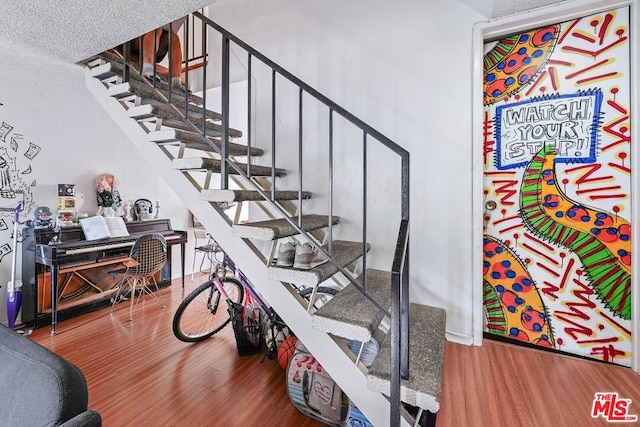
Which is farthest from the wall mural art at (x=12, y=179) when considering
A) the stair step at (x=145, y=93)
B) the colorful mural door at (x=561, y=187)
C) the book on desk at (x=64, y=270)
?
the colorful mural door at (x=561, y=187)

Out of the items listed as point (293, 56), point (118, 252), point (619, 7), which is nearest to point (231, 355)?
point (118, 252)

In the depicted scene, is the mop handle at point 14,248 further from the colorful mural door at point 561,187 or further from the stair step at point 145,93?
the colorful mural door at point 561,187

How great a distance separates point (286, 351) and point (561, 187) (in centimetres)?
230

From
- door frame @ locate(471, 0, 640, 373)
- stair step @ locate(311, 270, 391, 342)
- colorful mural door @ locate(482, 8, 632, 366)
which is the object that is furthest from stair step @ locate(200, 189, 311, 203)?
colorful mural door @ locate(482, 8, 632, 366)

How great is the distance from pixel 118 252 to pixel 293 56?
2803 mm

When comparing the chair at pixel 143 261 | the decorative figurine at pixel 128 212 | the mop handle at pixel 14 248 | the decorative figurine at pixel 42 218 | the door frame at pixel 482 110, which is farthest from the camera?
the decorative figurine at pixel 128 212

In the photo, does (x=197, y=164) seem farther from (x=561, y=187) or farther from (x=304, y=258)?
(x=561, y=187)

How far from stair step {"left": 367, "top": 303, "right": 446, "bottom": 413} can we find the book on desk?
9.71 ft

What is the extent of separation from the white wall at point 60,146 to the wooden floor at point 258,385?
1.49 meters

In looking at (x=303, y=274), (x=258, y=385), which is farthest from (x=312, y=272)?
(x=258, y=385)

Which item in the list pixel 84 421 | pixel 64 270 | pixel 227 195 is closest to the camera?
pixel 84 421

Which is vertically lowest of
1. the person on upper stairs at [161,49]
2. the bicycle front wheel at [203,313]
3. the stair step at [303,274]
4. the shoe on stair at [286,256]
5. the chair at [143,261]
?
the bicycle front wheel at [203,313]

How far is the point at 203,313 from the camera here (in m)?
2.95

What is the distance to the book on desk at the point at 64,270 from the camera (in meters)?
2.68
